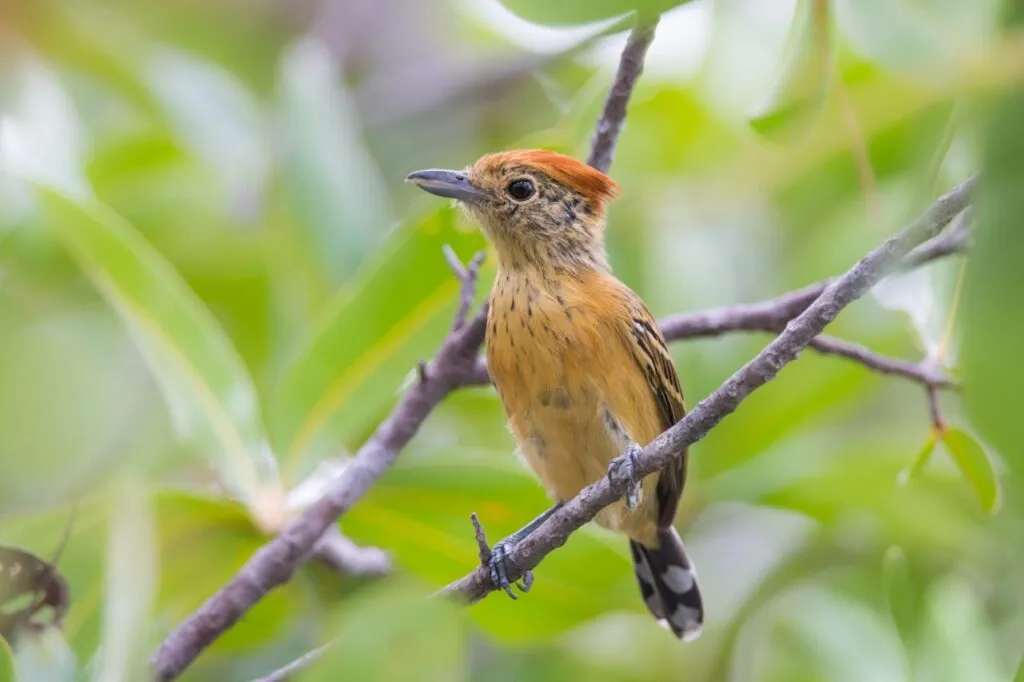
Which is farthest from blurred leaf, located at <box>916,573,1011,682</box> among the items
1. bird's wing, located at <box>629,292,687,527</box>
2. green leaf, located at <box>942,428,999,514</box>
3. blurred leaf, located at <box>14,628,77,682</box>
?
blurred leaf, located at <box>14,628,77,682</box>

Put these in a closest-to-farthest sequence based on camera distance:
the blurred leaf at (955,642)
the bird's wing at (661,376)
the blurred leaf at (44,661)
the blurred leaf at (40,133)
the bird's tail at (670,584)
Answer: the blurred leaf at (44,661) < the blurred leaf at (955,642) < the blurred leaf at (40,133) < the bird's wing at (661,376) < the bird's tail at (670,584)

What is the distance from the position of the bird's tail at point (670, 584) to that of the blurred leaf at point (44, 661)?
1.94 meters

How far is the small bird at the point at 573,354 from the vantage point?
3.25m

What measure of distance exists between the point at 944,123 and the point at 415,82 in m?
3.74

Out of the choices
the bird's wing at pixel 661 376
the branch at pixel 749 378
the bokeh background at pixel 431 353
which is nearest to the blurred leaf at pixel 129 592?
the bokeh background at pixel 431 353

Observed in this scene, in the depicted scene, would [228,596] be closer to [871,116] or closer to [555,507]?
[555,507]

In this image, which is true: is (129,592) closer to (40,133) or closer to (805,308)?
(805,308)

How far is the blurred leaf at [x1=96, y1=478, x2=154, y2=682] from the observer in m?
1.85

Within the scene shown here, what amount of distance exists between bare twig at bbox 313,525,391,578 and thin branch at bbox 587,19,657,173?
140 cm

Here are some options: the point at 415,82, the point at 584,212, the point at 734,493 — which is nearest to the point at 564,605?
the point at 734,493

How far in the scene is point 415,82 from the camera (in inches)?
246

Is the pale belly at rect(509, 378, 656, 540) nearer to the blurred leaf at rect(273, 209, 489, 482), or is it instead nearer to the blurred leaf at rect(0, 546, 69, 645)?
the blurred leaf at rect(273, 209, 489, 482)

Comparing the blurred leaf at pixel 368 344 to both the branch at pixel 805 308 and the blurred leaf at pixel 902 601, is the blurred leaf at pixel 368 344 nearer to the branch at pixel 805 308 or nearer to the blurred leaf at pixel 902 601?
the branch at pixel 805 308

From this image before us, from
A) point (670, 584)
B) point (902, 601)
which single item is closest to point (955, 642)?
point (902, 601)
